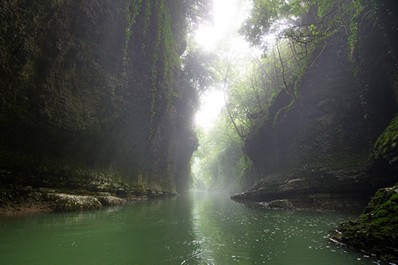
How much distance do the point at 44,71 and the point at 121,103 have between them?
6079 mm

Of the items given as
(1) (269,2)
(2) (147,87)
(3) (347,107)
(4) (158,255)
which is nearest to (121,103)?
(2) (147,87)

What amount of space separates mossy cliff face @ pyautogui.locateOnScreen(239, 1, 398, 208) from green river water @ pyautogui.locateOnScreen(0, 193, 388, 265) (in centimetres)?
528

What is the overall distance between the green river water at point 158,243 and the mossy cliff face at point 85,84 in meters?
3.72

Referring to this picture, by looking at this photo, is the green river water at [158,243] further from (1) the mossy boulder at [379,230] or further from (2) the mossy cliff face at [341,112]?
(2) the mossy cliff face at [341,112]

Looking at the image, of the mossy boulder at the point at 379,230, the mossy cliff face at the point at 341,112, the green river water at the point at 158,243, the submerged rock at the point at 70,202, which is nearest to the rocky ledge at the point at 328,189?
the mossy cliff face at the point at 341,112

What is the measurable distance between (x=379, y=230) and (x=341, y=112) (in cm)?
1140

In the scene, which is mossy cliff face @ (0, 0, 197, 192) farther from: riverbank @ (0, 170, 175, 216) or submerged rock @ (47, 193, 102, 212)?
submerged rock @ (47, 193, 102, 212)

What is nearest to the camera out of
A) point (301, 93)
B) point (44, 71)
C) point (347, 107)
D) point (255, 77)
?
point (44, 71)

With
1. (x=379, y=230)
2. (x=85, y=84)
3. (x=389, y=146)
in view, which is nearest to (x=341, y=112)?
(x=389, y=146)

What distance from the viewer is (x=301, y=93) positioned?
18312 millimetres

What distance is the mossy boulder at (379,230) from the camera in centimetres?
500

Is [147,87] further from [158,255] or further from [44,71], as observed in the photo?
[158,255]

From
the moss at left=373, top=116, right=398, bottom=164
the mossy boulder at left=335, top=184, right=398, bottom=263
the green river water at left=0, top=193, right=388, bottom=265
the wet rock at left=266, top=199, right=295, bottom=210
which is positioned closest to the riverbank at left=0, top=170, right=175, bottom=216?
the green river water at left=0, top=193, right=388, bottom=265

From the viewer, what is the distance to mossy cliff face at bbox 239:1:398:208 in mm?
11008
